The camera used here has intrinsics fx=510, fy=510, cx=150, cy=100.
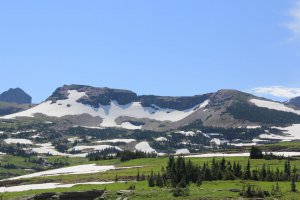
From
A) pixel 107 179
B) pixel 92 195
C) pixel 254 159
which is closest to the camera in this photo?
pixel 92 195

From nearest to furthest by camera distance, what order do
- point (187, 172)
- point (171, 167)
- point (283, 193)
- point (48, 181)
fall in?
point (283, 193)
point (187, 172)
point (171, 167)
point (48, 181)

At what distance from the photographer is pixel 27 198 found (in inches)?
4264

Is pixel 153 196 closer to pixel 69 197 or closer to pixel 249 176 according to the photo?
pixel 69 197

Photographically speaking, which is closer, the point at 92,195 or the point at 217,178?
the point at 92,195

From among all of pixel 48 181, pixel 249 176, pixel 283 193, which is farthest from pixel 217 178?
pixel 48 181

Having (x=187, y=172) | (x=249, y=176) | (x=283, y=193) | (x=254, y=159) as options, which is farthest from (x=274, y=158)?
(x=283, y=193)

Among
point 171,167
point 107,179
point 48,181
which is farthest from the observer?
point 48,181

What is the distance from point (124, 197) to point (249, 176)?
39481 millimetres

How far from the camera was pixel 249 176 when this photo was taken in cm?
12138

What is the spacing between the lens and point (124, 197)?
93.9 meters

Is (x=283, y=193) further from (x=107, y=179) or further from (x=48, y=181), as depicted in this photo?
(x=48, y=181)

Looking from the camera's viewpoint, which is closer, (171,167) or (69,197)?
(69,197)

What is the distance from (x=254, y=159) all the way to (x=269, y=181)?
68.3 meters

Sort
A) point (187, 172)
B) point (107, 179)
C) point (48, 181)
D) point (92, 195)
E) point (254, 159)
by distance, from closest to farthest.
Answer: point (92, 195)
point (187, 172)
point (107, 179)
point (48, 181)
point (254, 159)
